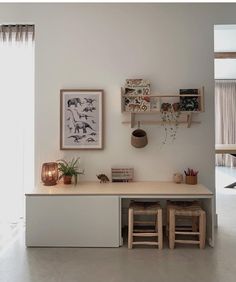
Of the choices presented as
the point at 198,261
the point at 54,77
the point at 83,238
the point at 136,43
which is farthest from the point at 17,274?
the point at 136,43

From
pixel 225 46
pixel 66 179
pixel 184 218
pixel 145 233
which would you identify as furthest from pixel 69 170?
pixel 225 46

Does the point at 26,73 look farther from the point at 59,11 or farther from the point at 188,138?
the point at 188,138

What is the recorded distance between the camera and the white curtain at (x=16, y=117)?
11.3 feet

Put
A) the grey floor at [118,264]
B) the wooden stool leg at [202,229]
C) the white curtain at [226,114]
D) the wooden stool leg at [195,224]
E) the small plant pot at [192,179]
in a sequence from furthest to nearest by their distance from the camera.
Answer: the white curtain at [226,114], the small plant pot at [192,179], the wooden stool leg at [195,224], the wooden stool leg at [202,229], the grey floor at [118,264]

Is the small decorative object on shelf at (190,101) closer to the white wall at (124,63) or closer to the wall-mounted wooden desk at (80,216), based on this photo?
the white wall at (124,63)

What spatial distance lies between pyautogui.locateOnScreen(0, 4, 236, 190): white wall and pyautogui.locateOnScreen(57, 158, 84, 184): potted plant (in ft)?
0.27

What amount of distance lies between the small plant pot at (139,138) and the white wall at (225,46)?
1.53m

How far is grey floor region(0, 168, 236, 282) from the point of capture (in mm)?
2238

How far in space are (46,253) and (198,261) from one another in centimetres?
137

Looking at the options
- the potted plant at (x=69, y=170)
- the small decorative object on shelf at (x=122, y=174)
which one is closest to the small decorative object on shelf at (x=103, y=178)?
the small decorative object on shelf at (x=122, y=174)

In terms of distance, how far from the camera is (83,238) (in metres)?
2.81

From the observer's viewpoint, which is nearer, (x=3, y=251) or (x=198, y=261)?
(x=198, y=261)

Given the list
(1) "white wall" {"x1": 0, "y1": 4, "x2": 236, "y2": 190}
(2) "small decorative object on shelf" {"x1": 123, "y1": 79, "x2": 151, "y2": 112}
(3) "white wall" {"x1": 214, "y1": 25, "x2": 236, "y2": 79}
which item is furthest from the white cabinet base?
(3) "white wall" {"x1": 214, "y1": 25, "x2": 236, "y2": 79}

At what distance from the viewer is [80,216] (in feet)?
9.14
